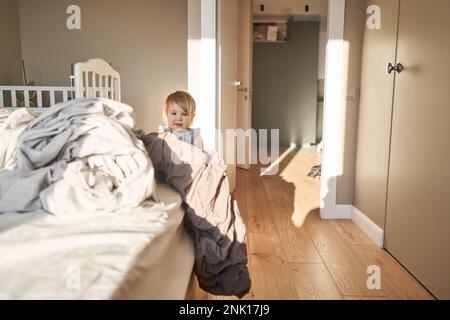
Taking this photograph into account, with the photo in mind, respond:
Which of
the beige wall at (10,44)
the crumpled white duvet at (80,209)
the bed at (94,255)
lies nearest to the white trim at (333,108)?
the crumpled white duvet at (80,209)

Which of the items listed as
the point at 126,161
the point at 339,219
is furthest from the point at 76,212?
the point at 339,219

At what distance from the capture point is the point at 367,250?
2.26 m

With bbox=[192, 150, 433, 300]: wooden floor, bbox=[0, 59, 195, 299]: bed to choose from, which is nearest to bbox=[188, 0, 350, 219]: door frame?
bbox=[192, 150, 433, 300]: wooden floor

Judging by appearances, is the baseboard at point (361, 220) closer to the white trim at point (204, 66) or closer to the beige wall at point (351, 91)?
the beige wall at point (351, 91)

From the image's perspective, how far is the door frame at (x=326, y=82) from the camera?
100 inches

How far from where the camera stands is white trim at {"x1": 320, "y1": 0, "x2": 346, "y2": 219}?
105 inches

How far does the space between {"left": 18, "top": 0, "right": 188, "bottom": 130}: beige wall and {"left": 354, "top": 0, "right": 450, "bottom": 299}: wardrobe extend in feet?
7.42

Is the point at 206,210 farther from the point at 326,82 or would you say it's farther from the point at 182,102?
the point at 326,82

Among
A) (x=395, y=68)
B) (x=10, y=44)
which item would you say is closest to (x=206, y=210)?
(x=395, y=68)

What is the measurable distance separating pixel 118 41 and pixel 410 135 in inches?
129

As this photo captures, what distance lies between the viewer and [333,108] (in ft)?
9.05
